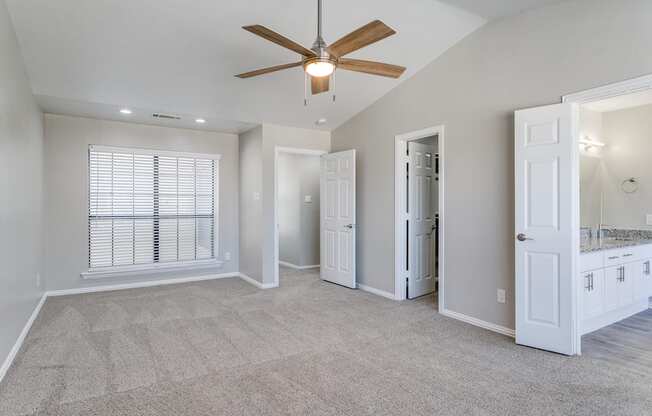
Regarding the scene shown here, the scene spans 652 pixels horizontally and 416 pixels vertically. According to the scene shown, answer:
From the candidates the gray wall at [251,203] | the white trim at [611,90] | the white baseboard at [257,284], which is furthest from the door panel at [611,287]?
the gray wall at [251,203]

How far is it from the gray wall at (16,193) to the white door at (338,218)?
370cm

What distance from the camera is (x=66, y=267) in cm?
511

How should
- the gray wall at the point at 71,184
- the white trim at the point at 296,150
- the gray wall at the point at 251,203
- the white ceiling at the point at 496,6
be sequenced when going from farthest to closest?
1. the white trim at the point at 296,150
2. the gray wall at the point at 251,203
3. the gray wall at the point at 71,184
4. the white ceiling at the point at 496,6

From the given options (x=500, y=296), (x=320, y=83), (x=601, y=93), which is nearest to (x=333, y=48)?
(x=320, y=83)

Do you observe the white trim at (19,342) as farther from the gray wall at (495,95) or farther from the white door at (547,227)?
the white door at (547,227)

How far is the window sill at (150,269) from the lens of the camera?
17.3ft

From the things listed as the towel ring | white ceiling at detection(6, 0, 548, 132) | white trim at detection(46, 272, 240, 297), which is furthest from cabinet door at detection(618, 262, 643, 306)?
white trim at detection(46, 272, 240, 297)

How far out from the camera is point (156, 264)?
5.67 meters

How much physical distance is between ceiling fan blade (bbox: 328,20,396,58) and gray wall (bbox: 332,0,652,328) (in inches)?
71.0

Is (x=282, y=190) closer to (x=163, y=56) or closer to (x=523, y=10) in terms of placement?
(x=163, y=56)

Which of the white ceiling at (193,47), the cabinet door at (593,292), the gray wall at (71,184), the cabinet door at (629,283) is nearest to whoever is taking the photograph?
the white ceiling at (193,47)

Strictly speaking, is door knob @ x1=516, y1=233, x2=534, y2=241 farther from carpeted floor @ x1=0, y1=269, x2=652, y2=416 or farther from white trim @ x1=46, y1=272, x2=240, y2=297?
white trim @ x1=46, y1=272, x2=240, y2=297

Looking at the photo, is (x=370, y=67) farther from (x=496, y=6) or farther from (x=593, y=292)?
(x=593, y=292)

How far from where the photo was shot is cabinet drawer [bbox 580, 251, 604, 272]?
340 centimetres
